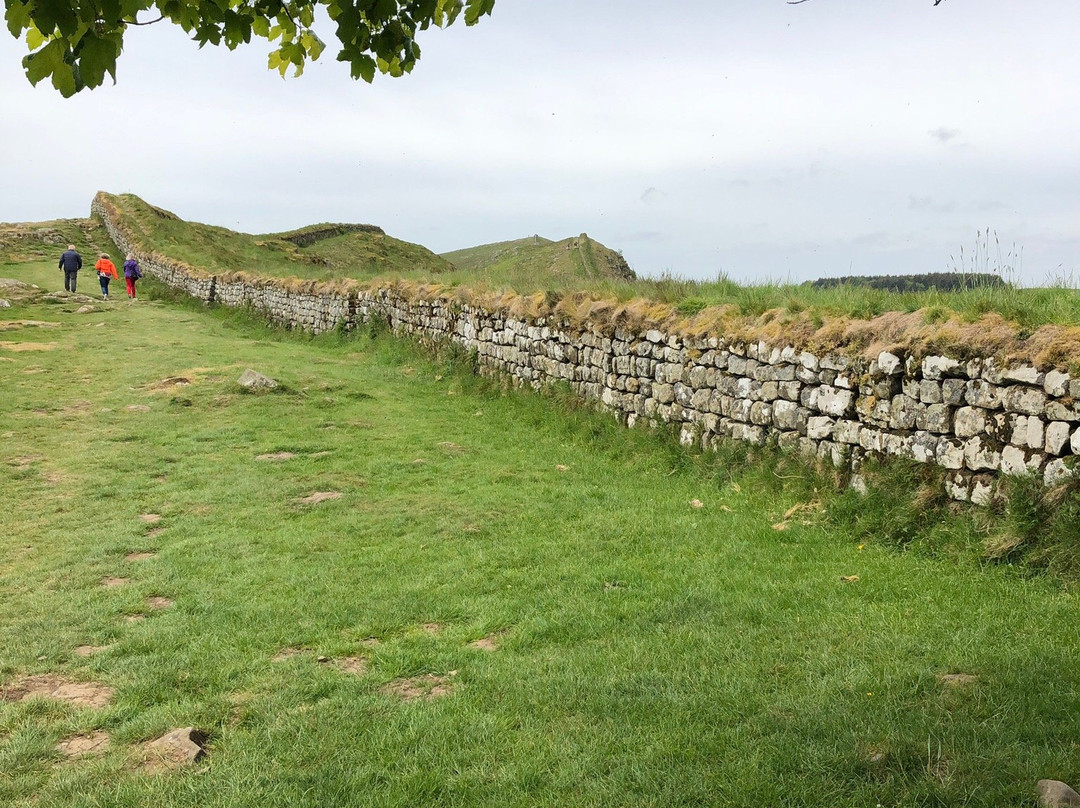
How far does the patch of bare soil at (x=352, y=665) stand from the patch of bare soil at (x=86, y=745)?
129cm

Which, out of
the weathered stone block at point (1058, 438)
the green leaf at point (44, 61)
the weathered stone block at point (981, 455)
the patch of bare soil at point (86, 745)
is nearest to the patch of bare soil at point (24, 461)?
the patch of bare soil at point (86, 745)

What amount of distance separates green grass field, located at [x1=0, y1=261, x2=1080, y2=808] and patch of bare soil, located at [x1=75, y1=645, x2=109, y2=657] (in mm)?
81

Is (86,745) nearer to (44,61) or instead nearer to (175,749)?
(175,749)

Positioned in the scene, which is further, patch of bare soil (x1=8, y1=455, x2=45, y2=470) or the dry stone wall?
patch of bare soil (x1=8, y1=455, x2=45, y2=470)

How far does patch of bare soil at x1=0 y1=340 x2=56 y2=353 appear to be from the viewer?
17.0 metres

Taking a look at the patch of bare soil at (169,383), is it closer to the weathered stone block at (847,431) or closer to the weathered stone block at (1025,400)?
the weathered stone block at (847,431)

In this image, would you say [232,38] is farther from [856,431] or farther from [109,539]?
[856,431]

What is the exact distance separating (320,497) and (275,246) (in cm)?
3786

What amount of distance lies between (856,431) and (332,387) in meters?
9.54

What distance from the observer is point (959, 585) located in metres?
5.70

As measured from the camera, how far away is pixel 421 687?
185 inches

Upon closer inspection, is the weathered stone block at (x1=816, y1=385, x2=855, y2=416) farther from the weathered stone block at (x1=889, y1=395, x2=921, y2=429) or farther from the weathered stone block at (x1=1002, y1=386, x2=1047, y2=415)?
the weathered stone block at (x1=1002, y1=386, x2=1047, y2=415)

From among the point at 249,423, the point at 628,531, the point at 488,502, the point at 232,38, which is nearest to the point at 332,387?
the point at 249,423

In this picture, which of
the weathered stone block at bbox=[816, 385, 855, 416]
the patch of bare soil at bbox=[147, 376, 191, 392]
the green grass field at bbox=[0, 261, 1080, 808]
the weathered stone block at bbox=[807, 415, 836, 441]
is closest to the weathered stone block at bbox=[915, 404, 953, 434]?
the green grass field at bbox=[0, 261, 1080, 808]
